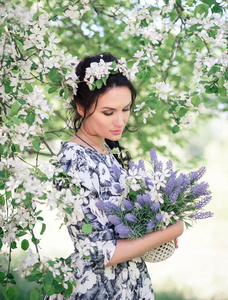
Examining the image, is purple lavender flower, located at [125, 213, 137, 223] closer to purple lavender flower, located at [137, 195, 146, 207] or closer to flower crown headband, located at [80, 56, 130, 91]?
purple lavender flower, located at [137, 195, 146, 207]

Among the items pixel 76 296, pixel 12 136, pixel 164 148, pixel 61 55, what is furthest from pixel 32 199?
pixel 164 148

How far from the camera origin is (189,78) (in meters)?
4.19

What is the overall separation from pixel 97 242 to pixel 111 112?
0.56 meters

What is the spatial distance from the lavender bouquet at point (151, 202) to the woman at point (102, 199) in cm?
5

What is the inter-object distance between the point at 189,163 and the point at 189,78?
3.06 ft

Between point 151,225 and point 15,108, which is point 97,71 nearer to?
point 15,108

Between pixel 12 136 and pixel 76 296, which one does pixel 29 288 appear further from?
pixel 12 136

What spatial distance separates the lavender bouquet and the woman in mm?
51

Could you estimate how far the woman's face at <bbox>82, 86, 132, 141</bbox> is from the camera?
180 cm

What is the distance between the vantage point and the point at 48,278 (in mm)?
1512

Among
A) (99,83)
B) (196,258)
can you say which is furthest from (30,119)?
(196,258)

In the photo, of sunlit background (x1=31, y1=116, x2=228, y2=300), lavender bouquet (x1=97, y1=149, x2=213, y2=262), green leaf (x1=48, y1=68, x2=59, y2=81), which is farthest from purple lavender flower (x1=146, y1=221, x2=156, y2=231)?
sunlit background (x1=31, y1=116, x2=228, y2=300)

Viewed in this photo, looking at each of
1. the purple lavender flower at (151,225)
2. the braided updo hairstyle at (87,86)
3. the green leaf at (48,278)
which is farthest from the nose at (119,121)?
the green leaf at (48,278)

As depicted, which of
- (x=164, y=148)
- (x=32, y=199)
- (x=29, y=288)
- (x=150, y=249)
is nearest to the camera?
(x=32, y=199)
